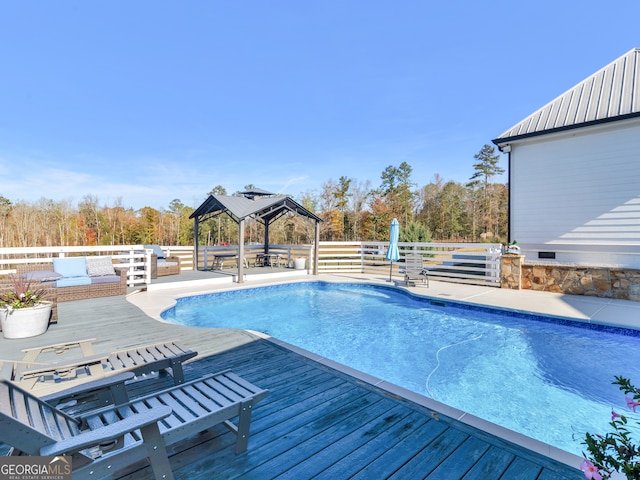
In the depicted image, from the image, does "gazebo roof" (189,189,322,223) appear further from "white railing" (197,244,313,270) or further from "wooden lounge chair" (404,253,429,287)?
"wooden lounge chair" (404,253,429,287)

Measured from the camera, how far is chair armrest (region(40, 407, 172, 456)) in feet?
4.03

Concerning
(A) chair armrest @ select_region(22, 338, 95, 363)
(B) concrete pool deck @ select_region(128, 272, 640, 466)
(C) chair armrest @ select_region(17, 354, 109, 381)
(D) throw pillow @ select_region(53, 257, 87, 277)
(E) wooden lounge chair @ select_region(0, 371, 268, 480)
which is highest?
(D) throw pillow @ select_region(53, 257, 87, 277)

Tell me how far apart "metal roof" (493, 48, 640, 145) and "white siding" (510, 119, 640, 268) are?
0.96ft

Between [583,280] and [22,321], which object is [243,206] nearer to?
[22,321]

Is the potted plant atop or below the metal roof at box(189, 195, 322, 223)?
below

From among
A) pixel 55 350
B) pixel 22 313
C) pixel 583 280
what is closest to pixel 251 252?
pixel 22 313

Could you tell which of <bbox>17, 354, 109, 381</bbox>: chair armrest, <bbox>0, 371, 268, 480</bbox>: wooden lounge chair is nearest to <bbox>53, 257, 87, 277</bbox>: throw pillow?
<bbox>17, 354, 109, 381</bbox>: chair armrest

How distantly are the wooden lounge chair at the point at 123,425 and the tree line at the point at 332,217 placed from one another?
13425mm

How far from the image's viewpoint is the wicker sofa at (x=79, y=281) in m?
6.25

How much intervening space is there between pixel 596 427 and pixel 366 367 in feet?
8.21

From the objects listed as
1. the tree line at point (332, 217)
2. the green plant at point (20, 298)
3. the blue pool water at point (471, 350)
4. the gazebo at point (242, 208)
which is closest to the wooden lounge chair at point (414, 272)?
the blue pool water at point (471, 350)

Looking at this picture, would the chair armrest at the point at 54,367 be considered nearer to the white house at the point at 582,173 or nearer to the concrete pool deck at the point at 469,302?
the concrete pool deck at the point at 469,302

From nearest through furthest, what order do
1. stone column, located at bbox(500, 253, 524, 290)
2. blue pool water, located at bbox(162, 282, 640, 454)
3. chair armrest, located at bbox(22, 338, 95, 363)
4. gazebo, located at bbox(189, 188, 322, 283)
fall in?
chair armrest, located at bbox(22, 338, 95, 363), blue pool water, located at bbox(162, 282, 640, 454), stone column, located at bbox(500, 253, 524, 290), gazebo, located at bbox(189, 188, 322, 283)

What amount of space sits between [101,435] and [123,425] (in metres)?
0.10
